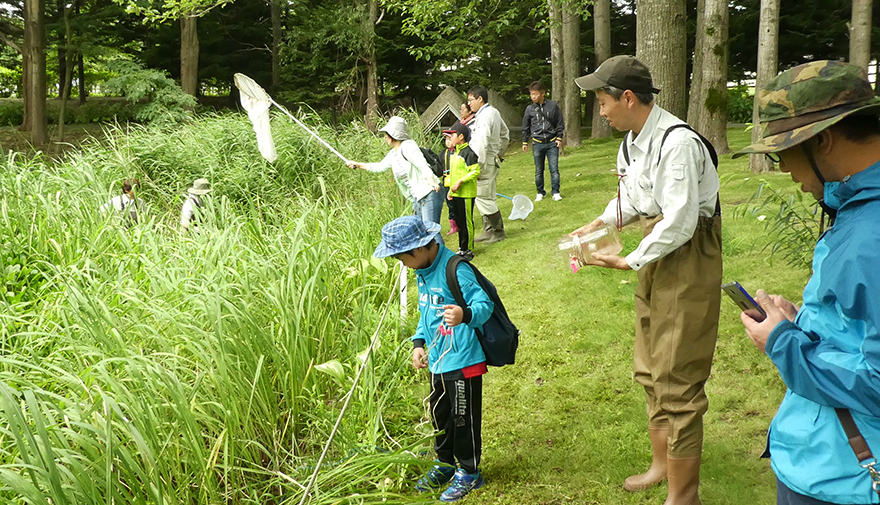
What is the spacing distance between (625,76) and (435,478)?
195cm

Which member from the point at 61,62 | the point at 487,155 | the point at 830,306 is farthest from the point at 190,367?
the point at 61,62

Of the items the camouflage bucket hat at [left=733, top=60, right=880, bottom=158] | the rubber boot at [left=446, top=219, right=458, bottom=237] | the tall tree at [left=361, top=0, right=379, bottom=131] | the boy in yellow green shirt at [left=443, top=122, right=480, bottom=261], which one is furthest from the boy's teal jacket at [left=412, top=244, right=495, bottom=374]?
the tall tree at [left=361, top=0, right=379, bottom=131]

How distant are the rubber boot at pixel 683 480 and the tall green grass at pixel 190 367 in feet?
3.49

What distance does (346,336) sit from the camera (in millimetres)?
4180

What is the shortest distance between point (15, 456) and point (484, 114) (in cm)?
600

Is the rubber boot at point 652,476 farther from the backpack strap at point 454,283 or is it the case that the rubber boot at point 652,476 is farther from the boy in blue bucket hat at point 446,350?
the backpack strap at point 454,283

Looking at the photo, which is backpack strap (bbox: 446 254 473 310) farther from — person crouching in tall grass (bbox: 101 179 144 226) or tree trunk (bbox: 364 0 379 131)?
tree trunk (bbox: 364 0 379 131)

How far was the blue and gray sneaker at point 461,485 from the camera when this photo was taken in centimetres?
312

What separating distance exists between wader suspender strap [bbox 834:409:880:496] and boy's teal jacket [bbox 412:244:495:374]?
61.5 inches

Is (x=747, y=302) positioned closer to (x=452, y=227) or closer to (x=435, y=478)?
(x=435, y=478)

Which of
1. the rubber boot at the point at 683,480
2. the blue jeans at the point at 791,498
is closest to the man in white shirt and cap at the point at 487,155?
the rubber boot at the point at 683,480

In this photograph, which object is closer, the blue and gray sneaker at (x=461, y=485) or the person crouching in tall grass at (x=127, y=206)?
the blue and gray sneaker at (x=461, y=485)

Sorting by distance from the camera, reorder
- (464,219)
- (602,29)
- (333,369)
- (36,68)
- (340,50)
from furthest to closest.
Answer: (340,50) < (36,68) < (602,29) < (464,219) < (333,369)

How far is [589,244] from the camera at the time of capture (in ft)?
9.35
